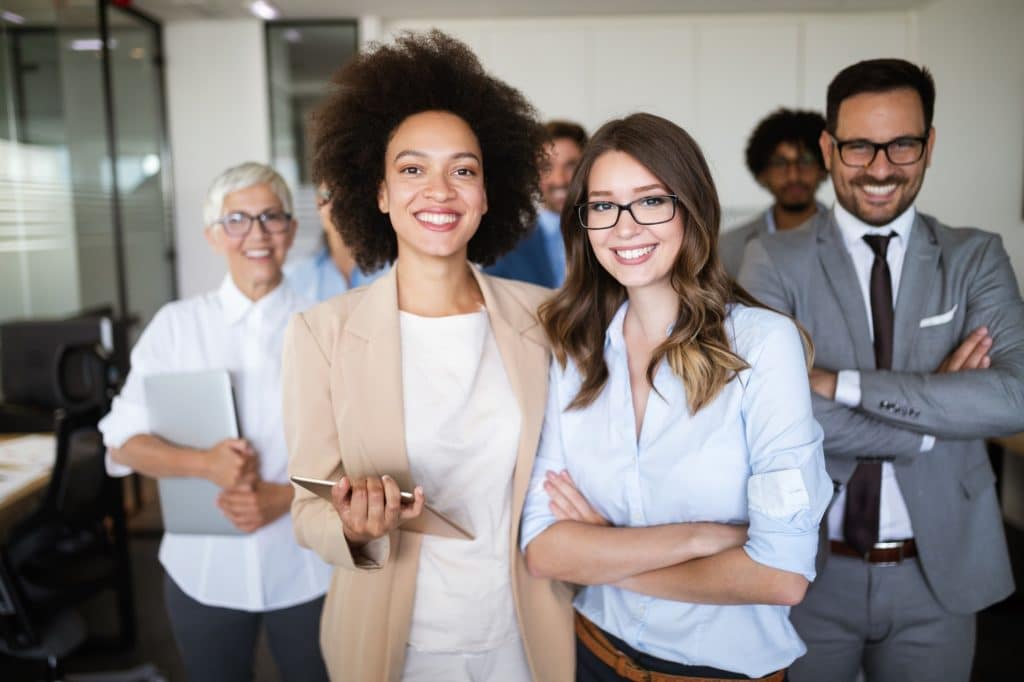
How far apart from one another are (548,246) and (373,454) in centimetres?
149

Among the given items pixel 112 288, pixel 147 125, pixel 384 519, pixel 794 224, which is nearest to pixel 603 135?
pixel 384 519

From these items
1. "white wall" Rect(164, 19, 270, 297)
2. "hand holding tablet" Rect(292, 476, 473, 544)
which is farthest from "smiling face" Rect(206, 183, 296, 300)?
"white wall" Rect(164, 19, 270, 297)

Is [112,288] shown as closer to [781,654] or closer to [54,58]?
[54,58]

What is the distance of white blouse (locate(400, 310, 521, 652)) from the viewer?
158 cm

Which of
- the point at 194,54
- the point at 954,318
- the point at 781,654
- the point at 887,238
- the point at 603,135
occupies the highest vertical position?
the point at 194,54

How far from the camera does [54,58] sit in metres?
4.52

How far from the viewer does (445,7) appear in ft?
19.5

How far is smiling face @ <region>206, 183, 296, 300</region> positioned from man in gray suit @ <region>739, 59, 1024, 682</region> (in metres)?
1.32

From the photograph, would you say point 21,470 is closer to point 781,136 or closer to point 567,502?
point 567,502

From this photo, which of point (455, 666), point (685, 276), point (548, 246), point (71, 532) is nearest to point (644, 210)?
point (685, 276)

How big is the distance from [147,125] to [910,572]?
6.18 meters

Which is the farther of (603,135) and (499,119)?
(499,119)

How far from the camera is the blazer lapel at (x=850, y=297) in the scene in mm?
1695

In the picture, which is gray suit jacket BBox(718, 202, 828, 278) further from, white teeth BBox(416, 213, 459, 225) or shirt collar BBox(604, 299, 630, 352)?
white teeth BBox(416, 213, 459, 225)
